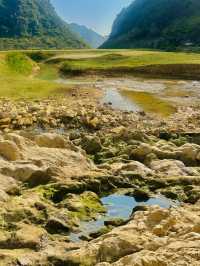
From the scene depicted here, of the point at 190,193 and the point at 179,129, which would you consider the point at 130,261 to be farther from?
the point at 179,129

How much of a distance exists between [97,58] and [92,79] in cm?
2869

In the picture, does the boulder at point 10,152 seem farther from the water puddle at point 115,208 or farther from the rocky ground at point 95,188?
the water puddle at point 115,208

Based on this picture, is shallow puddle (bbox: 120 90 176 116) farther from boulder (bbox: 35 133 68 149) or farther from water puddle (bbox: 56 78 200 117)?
boulder (bbox: 35 133 68 149)

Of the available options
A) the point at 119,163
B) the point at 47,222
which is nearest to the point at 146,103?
the point at 119,163

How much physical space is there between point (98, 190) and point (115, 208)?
2238 mm

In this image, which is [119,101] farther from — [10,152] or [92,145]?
[10,152]

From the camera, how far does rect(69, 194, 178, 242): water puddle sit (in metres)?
21.4

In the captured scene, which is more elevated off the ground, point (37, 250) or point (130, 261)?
point (130, 261)

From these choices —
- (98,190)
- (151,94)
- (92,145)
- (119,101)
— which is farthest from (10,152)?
(151,94)

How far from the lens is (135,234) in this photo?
59.0ft

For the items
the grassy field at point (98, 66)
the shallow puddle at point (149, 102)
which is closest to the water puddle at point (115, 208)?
the shallow puddle at point (149, 102)

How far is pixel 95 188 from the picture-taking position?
2695 cm

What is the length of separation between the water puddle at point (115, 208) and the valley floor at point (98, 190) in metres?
0.05

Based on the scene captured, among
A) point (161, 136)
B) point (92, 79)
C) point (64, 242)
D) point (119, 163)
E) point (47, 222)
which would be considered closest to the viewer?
point (64, 242)
